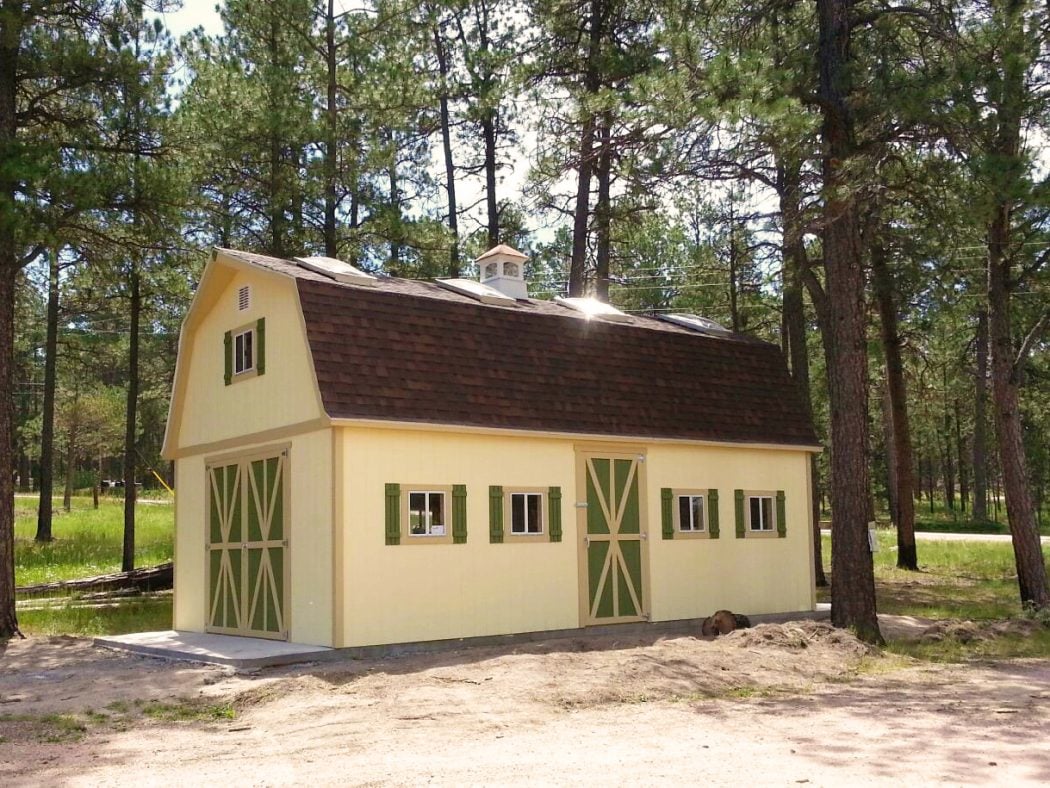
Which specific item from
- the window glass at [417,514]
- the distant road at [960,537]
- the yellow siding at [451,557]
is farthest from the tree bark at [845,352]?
the distant road at [960,537]

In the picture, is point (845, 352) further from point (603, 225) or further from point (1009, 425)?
point (603, 225)

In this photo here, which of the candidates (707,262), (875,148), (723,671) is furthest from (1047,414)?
(723,671)

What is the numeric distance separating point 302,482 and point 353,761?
5815 millimetres

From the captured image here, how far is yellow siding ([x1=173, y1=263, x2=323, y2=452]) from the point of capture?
12273 millimetres

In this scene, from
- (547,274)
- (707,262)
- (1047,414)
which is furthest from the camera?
(1047,414)

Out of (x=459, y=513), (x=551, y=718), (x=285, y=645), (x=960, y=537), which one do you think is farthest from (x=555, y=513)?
(x=960, y=537)

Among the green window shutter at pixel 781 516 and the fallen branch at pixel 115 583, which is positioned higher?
the green window shutter at pixel 781 516

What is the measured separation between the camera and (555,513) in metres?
13.3

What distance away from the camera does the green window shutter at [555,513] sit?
43.6ft

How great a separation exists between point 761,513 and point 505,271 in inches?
203

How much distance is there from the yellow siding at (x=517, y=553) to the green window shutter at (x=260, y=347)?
2155 millimetres

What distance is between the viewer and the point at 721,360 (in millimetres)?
15961

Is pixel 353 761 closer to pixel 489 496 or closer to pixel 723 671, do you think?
pixel 723 671

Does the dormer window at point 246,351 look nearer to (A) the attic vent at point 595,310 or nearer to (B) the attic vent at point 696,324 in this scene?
(A) the attic vent at point 595,310
